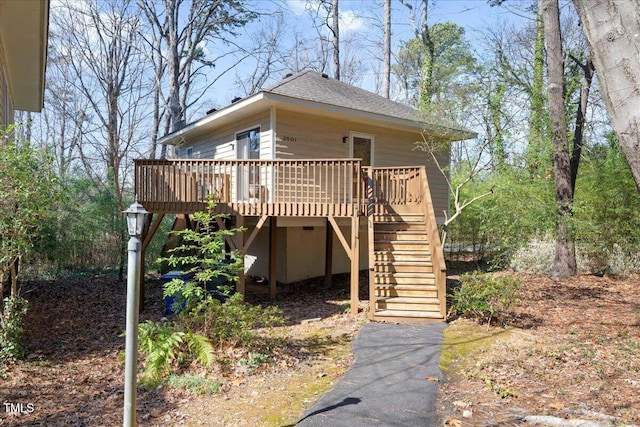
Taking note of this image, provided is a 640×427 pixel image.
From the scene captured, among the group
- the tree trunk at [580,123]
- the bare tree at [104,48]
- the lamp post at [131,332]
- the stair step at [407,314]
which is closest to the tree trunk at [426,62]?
the tree trunk at [580,123]

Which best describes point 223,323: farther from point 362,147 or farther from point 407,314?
point 362,147

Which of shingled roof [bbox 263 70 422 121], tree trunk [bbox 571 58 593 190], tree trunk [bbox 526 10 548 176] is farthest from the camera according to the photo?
tree trunk [bbox 526 10 548 176]

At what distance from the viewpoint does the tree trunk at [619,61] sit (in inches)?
81.4

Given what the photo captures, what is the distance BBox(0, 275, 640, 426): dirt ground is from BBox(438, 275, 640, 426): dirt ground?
1 cm

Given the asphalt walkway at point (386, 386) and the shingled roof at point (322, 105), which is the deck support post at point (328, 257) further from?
the asphalt walkway at point (386, 386)

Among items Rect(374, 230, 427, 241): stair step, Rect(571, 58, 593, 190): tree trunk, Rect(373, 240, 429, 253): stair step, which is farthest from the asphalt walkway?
Rect(571, 58, 593, 190): tree trunk

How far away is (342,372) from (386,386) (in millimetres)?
762

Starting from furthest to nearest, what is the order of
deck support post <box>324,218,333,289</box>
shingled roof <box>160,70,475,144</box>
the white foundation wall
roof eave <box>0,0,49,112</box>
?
1. the white foundation wall
2. deck support post <box>324,218,333,289</box>
3. shingled roof <box>160,70,475,144</box>
4. roof eave <box>0,0,49,112</box>

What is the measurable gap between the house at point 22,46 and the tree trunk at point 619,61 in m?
6.73

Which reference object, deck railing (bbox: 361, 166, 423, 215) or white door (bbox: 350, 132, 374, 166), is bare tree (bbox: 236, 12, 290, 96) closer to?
white door (bbox: 350, 132, 374, 166)

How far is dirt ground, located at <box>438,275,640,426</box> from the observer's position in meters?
A: 3.60

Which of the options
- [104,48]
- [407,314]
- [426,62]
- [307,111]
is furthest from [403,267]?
[104,48]

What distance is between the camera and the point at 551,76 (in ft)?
33.1

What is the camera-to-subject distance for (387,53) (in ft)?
65.5
